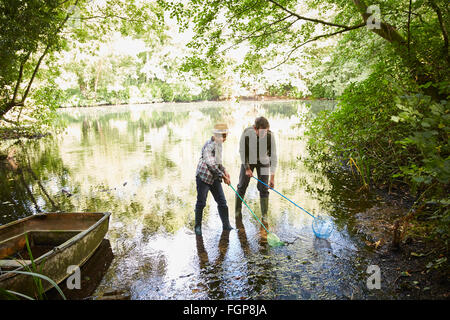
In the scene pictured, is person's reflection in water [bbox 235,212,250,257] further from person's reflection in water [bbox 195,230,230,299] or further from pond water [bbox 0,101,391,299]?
person's reflection in water [bbox 195,230,230,299]

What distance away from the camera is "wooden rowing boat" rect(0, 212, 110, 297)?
3112 millimetres

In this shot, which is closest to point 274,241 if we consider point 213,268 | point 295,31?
point 213,268

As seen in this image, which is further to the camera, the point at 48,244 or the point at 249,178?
the point at 249,178

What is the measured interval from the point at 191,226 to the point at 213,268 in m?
1.55

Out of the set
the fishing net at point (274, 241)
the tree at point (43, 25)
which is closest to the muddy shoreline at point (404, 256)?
the fishing net at point (274, 241)

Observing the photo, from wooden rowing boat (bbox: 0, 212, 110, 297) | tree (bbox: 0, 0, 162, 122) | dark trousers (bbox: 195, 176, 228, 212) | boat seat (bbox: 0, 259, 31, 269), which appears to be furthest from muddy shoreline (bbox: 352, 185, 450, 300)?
tree (bbox: 0, 0, 162, 122)

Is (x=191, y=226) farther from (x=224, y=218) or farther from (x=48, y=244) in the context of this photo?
(x=48, y=244)

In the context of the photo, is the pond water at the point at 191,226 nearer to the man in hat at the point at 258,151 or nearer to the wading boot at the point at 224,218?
the wading boot at the point at 224,218

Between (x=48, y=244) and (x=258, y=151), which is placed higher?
(x=258, y=151)

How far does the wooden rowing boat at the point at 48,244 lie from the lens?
3.11 meters

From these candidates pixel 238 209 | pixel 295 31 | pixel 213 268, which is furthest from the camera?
pixel 295 31

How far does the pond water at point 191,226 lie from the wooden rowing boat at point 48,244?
54cm

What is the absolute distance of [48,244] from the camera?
14.5 feet

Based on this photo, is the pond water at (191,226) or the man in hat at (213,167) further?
the man in hat at (213,167)
